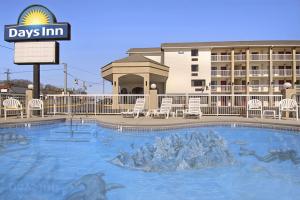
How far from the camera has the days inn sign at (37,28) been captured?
17297 mm

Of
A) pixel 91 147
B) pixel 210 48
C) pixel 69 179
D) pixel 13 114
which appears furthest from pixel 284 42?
pixel 69 179

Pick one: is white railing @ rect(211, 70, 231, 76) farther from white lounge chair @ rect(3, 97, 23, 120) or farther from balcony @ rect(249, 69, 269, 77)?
white lounge chair @ rect(3, 97, 23, 120)

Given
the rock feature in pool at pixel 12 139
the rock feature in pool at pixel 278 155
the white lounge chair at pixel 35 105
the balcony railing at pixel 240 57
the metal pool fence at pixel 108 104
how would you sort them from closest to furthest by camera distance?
the rock feature in pool at pixel 278 155
the rock feature in pool at pixel 12 139
the white lounge chair at pixel 35 105
the metal pool fence at pixel 108 104
the balcony railing at pixel 240 57

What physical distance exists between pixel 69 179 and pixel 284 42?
40564 millimetres

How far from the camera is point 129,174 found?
639 centimetres

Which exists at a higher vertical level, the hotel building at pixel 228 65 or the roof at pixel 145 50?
the roof at pixel 145 50

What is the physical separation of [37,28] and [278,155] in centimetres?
1415

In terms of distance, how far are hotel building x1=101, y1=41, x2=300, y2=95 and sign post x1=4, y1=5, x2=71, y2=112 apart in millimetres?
22388

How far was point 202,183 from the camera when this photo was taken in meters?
5.88

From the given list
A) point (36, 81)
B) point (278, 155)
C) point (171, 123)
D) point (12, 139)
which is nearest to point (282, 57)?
point (36, 81)

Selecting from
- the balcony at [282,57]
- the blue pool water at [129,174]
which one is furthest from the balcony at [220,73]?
the blue pool water at [129,174]

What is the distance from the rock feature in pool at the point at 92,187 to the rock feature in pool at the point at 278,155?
4065mm

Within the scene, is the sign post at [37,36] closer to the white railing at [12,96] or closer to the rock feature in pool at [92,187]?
the white railing at [12,96]

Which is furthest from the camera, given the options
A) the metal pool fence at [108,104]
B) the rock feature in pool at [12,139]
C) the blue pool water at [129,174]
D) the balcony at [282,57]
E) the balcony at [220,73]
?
the balcony at [220,73]
